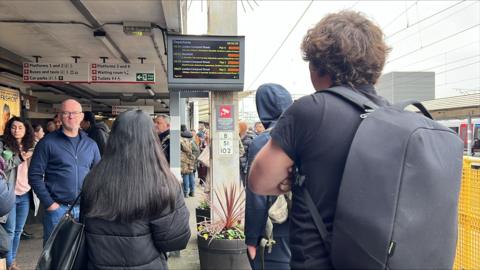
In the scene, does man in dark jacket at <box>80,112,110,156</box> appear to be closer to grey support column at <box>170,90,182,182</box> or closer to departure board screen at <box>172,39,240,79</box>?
grey support column at <box>170,90,182,182</box>

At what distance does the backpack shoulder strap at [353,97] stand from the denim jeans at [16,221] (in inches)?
167

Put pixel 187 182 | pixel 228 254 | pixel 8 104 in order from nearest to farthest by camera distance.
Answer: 1. pixel 228 254
2. pixel 8 104
3. pixel 187 182

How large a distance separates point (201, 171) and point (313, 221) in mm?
9807

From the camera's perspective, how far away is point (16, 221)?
4840 millimetres

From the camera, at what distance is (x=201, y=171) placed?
11.1 m

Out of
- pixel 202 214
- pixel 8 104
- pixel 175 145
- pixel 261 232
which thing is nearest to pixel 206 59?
pixel 175 145

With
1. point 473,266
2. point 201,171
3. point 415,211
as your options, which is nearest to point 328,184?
point 415,211

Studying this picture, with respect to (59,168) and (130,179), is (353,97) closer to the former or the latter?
(130,179)

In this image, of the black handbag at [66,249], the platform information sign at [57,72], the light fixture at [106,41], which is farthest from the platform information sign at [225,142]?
the platform information sign at [57,72]

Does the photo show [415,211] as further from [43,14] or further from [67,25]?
[67,25]

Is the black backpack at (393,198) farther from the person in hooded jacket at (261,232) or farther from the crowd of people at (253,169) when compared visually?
the person in hooded jacket at (261,232)

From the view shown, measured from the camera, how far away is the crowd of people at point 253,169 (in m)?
1.39

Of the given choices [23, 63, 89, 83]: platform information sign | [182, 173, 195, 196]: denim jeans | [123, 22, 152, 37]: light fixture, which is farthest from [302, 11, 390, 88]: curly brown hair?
[182, 173, 195, 196]: denim jeans

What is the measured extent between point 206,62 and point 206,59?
4 centimetres
